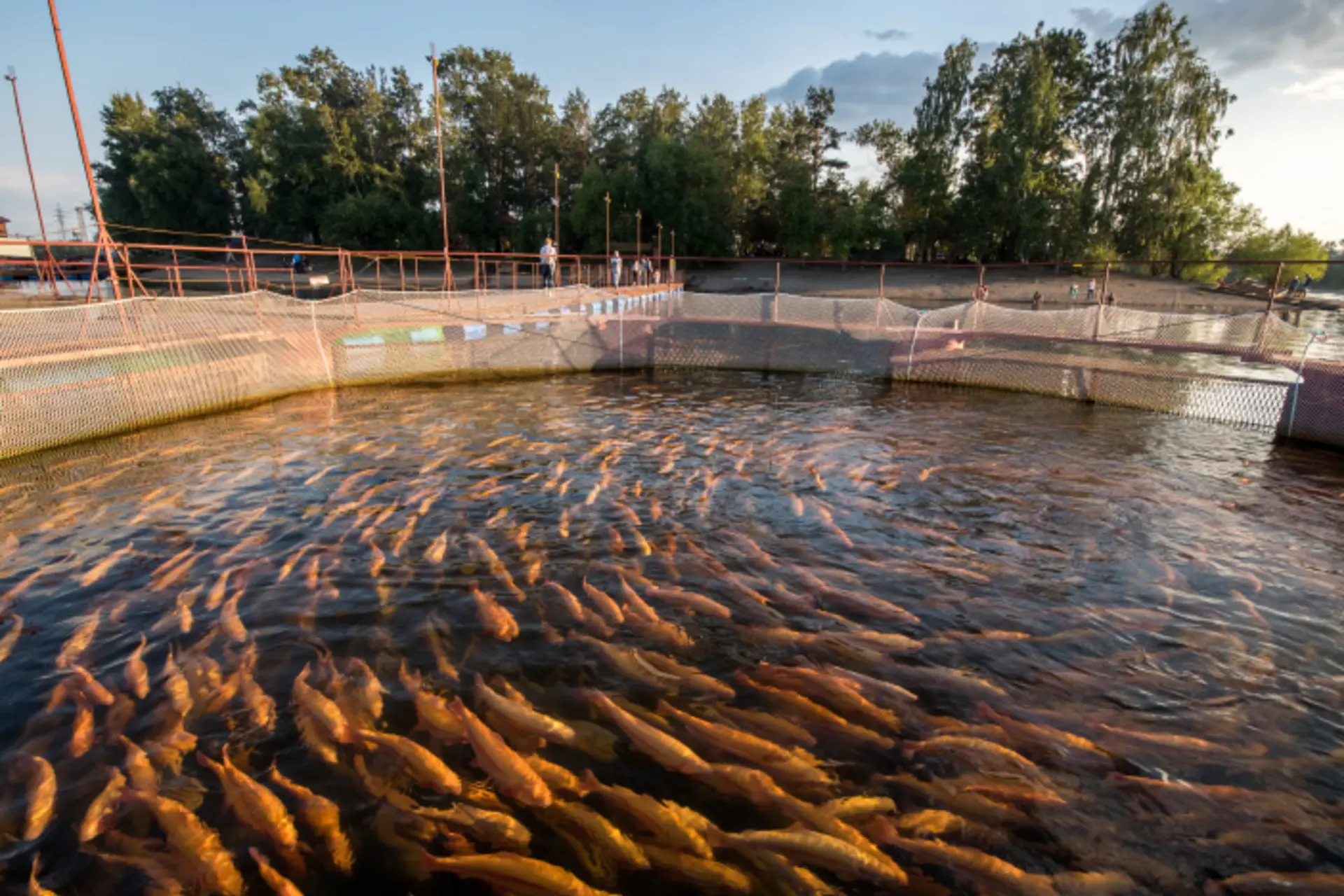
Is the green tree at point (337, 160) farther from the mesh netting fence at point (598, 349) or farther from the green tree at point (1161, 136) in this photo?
the green tree at point (1161, 136)

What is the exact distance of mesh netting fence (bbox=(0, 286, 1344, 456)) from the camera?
1062 centimetres

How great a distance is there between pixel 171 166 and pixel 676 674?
283 feet

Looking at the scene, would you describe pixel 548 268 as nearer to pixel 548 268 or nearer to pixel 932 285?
pixel 548 268

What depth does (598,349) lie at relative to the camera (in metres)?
18.4

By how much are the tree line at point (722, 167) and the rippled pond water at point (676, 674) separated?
54.2 meters

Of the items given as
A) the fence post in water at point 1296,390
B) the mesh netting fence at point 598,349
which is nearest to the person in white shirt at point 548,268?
the mesh netting fence at point 598,349

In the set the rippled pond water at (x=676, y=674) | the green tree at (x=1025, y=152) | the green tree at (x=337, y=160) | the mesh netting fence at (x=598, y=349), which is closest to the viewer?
the rippled pond water at (x=676, y=674)

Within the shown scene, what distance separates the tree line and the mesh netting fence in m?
42.6

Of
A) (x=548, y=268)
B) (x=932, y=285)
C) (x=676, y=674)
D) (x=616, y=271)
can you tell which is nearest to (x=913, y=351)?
(x=676, y=674)

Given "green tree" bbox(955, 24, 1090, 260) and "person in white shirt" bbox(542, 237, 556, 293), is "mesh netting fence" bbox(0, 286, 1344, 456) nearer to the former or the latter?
"person in white shirt" bbox(542, 237, 556, 293)

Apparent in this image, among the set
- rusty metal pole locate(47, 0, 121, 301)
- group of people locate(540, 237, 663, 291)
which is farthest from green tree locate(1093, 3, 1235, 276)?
rusty metal pole locate(47, 0, 121, 301)

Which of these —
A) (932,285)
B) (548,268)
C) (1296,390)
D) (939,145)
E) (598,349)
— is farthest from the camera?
(939,145)

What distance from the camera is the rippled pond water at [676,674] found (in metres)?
3.54

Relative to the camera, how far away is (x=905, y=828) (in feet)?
11.9
